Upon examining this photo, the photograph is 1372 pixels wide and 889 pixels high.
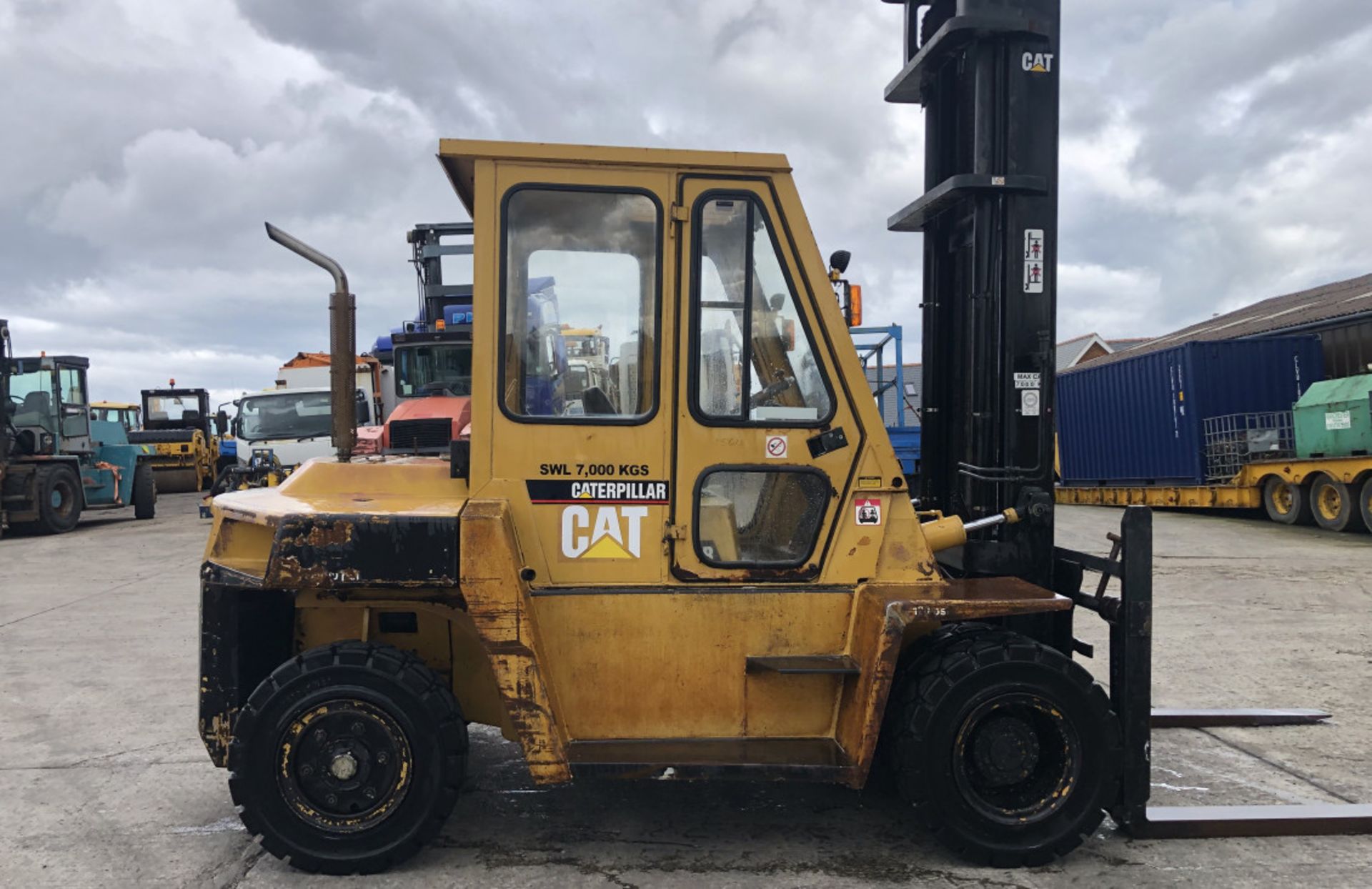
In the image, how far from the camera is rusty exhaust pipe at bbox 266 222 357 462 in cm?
346

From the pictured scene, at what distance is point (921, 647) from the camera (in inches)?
151

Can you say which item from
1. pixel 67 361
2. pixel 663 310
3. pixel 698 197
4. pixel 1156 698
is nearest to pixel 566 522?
pixel 663 310

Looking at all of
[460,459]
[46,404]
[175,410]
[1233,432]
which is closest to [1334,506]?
[1233,432]

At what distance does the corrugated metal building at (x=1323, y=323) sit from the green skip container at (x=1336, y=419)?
3109 mm

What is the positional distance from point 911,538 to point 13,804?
417 cm

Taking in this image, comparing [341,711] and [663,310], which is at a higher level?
[663,310]

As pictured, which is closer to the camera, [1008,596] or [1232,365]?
[1008,596]

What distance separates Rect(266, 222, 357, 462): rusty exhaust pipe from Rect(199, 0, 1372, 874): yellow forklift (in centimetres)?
1

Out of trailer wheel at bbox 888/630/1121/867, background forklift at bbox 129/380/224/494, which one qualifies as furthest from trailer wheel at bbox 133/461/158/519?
trailer wheel at bbox 888/630/1121/867

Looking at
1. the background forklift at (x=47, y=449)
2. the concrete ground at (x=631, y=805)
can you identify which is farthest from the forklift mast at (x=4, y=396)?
the concrete ground at (x=631, y=805)

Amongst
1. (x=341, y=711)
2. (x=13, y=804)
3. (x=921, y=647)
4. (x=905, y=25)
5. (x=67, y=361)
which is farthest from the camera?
(x=67, y=361)

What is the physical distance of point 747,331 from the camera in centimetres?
360

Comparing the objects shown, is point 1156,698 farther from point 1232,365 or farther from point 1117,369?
point 1117,369

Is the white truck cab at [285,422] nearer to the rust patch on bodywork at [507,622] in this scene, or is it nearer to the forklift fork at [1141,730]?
the rust patch on bodywork at [507,622]
